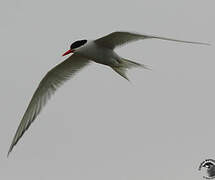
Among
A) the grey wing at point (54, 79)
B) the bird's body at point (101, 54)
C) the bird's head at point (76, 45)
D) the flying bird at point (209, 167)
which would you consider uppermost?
the bird's head at point (76, 45)

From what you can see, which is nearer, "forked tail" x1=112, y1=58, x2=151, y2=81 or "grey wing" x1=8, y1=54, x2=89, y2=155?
A: "forked tail" x1=112, y1=58, x2=151, y2=81

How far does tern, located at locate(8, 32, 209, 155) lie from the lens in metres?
7.87

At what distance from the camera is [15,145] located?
333 inches

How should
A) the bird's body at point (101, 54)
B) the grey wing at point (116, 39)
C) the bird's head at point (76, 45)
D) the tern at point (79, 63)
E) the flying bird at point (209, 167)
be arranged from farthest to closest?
the bird's head at point (76, 45), the bird's body at point (101, 54), the tern at point (79, 63), the grey wing at point (116, 39), the flying bird at point (209, 167)

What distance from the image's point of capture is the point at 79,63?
9.48m

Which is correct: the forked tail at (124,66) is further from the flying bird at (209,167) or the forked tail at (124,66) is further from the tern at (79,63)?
the flying bird at (209,167)

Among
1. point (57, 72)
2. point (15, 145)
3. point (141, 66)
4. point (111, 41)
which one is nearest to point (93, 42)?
point (111, 41)

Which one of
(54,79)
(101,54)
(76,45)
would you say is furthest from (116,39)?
(54,79)

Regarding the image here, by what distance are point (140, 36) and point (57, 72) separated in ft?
8.92

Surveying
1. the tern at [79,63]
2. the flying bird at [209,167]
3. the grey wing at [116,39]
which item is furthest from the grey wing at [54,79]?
the flying bird at [209,167]

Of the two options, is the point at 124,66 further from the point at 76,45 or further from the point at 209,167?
the point at 209,167

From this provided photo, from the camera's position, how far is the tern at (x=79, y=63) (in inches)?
310

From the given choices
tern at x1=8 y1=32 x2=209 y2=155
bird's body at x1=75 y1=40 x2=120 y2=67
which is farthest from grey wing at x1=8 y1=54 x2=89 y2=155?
bird's body at x1=75 y1=40 x2=120 y2=67

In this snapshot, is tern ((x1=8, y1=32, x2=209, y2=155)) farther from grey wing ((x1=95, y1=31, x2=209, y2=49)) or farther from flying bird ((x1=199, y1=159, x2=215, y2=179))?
flying bird ((x1=199, y1=159, x2=215, y2=179))
